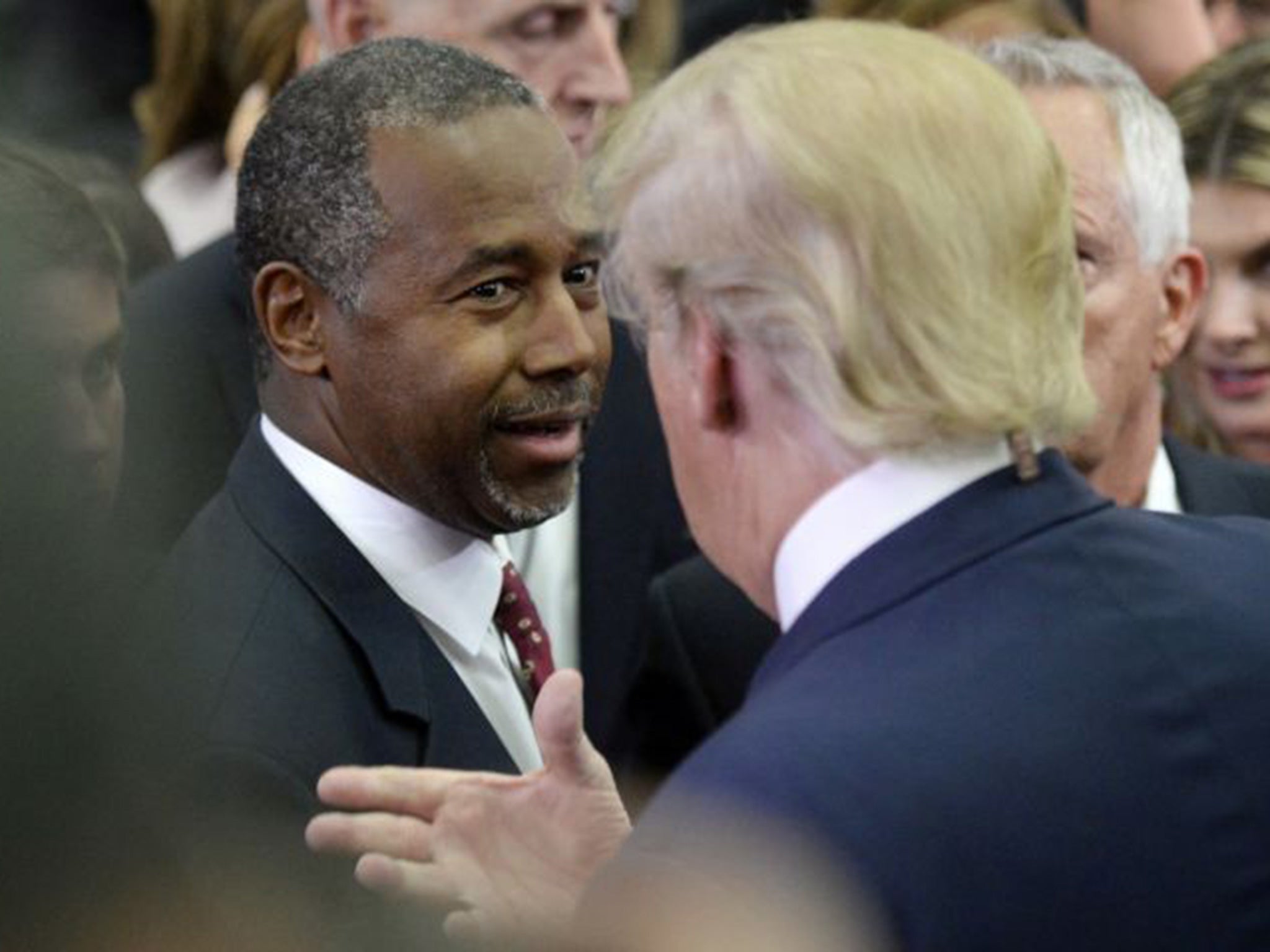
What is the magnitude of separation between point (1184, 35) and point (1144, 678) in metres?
3.62

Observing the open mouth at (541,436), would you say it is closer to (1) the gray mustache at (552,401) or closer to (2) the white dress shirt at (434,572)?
(1) the gray mustache at (552,401)

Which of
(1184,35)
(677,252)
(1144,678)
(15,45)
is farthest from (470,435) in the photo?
(1184,35)

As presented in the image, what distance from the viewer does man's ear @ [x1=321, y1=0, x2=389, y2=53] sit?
4270 mm

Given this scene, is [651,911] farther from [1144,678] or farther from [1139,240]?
[1139,240]

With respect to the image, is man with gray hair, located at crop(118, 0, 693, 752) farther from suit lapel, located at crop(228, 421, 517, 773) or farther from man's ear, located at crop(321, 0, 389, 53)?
suit lapel, located at crop(228, 421, 517, 773)

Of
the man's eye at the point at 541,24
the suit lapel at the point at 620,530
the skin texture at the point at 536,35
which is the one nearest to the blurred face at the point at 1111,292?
the suit lapel at the point at 620,530

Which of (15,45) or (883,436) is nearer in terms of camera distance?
(15,45)

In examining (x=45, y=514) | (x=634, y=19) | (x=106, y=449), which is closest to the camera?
(x=45, y=514)

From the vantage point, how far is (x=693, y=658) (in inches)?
142

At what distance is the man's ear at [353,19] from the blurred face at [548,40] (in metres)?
0.02

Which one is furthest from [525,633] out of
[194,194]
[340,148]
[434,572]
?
[194,194]

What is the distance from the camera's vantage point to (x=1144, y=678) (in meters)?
1.88

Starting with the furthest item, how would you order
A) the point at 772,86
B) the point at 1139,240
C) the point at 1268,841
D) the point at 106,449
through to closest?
the point at 1139,240 → the point at 772,86 → the point at 1268,841 → the point at 106,449

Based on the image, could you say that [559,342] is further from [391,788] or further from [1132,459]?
[1132,459]
